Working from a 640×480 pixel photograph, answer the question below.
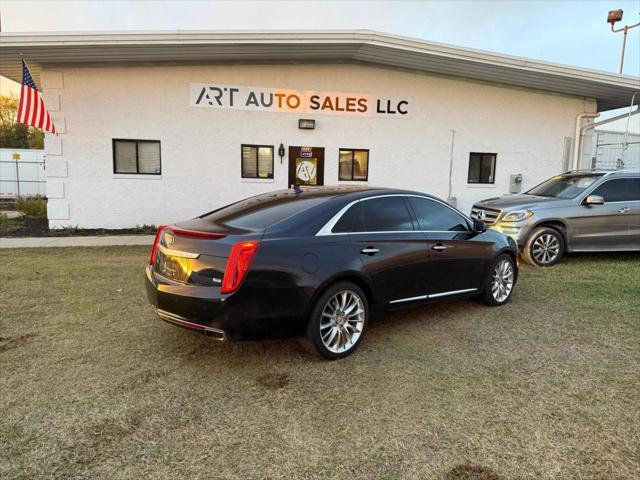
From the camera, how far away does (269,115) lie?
38.5 feet

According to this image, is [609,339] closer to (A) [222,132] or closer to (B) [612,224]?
(B) [612,224]

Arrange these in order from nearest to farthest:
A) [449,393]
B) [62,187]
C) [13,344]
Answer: [449,393], [13,344], [62,187]

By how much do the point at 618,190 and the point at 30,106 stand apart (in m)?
12.3

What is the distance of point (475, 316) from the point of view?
5410 mm

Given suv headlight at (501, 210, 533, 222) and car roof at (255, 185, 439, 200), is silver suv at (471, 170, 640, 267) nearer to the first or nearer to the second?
suv headlight at (501, 210, 533, 222)

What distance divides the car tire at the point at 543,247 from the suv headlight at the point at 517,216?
335 millimetres

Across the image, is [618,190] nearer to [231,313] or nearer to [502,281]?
[502,281]

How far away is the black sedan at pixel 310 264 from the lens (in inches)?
141

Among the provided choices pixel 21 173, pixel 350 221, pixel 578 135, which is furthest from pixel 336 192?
pixel 21 173

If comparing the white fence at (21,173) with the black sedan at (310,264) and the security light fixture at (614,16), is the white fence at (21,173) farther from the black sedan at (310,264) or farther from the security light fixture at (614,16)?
the security light fixture at (614,16)

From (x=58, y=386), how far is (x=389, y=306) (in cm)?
295

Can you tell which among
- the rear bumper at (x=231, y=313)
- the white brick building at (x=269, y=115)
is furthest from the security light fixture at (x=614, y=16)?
the rear bumper at (x=231, y=313)

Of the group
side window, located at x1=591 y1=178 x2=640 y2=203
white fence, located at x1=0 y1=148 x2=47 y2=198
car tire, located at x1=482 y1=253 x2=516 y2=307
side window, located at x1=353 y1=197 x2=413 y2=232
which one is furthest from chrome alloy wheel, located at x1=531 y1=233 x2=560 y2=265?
white fence, located at x1=0 y1=148 x2=47 y2=198

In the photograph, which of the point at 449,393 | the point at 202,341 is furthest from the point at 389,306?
the point at 202,341
